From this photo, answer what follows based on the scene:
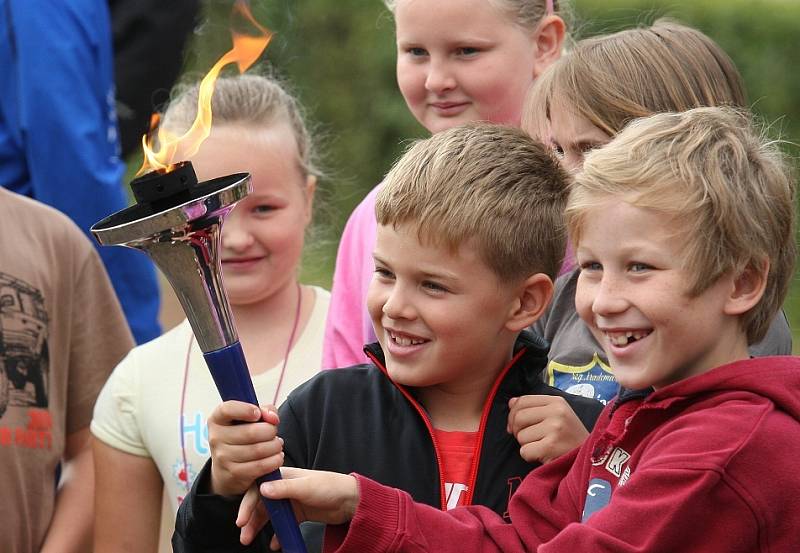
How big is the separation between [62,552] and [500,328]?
156 centimetres

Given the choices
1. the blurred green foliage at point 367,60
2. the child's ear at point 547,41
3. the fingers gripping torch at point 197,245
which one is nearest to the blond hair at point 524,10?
the child's ear at point 547,41

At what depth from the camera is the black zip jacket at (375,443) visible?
8.66 feet

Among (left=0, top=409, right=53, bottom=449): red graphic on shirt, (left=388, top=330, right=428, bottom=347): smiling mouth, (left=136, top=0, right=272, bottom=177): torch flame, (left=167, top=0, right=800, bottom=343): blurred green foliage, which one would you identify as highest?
(left=136, top=0, right=272, bottom=177): torch flame

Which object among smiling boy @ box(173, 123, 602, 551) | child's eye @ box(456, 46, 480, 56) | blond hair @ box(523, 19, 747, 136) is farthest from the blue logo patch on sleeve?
child's eye @ box(456, 46, 480, 56)

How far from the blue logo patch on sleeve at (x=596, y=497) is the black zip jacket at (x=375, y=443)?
11.0 inches

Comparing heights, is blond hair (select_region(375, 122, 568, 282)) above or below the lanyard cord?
above

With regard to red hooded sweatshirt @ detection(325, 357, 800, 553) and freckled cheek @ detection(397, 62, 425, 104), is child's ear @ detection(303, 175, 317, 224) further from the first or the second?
red hooded sweatshirt @ detection(325, 357, 800, 553)

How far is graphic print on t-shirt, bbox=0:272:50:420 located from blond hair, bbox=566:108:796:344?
1.80 metres

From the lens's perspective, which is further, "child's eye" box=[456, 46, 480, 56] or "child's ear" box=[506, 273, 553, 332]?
"child's eye" box=[456, 46, 480, 56]

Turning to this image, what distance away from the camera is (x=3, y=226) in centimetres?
382

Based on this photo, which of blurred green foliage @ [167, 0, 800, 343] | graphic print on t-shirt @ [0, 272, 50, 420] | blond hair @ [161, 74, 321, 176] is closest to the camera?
graphic print on t-shirt @ [0, 272, 50, 420]

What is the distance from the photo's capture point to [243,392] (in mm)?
2434

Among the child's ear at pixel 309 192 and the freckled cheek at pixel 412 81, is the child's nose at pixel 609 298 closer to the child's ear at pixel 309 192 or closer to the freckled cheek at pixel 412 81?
the freckled cheek at pixel 412 81

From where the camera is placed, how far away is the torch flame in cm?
254
